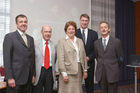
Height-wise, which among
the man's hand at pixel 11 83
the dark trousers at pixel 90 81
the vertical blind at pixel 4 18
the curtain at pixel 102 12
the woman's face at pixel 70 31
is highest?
the curtain at pixel 102 12

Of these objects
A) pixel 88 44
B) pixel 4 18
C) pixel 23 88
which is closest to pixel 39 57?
pixel 23 88

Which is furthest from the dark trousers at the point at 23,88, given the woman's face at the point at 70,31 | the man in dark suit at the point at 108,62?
the man in dark suit at the point at 108,62

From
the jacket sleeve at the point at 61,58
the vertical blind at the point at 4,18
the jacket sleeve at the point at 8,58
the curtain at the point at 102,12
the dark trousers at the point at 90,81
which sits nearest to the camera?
the jacket sleeve at the point at 8,58

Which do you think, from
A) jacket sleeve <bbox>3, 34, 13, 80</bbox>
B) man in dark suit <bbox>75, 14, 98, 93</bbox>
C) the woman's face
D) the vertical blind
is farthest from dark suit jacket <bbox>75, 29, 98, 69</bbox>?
the vertical blind

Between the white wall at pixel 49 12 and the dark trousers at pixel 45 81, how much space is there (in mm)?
1754

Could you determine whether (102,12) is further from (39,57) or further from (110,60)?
(39,57)

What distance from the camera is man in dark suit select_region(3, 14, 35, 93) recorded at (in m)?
2.32

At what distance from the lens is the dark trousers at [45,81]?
2645 mm

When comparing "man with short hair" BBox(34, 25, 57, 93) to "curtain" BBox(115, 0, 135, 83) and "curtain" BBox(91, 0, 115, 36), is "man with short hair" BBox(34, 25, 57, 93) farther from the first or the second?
"curtain" BBox(115, 0, 135, 83)

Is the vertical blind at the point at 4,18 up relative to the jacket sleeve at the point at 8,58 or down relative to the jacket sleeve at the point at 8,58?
up

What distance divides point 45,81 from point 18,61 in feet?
1.76

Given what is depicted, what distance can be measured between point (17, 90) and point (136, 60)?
3.45m

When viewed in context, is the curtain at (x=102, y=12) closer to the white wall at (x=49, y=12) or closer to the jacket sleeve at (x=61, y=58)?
the white wall at (x=49, y=12)

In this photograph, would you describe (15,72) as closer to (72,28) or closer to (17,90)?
(17,90)
